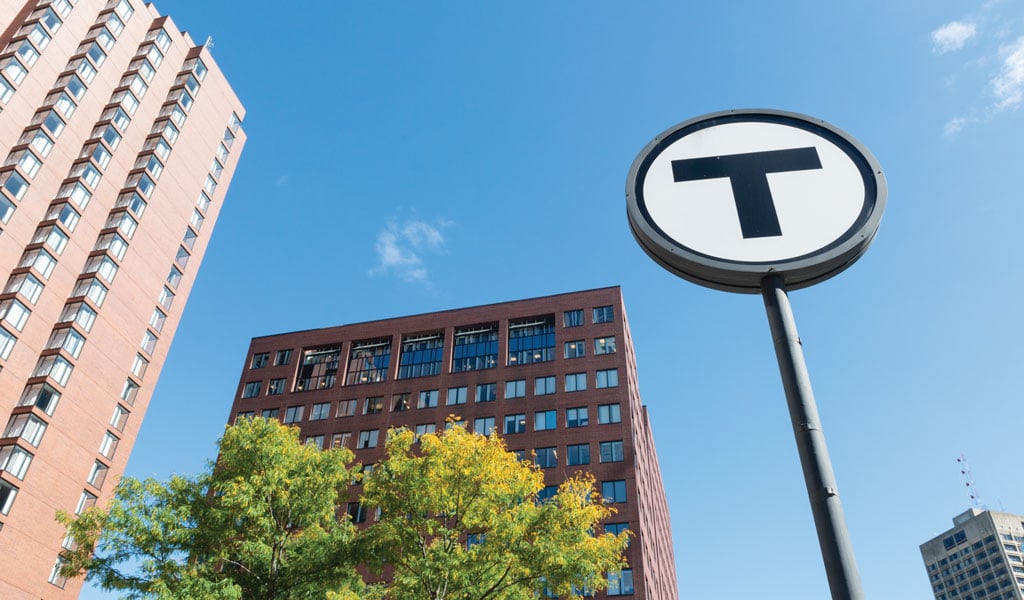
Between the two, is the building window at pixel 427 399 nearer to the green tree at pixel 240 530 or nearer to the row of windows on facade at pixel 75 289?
the row of windows on facade at pixel 75 289

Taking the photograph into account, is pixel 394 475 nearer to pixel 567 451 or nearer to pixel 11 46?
pixel 567 451

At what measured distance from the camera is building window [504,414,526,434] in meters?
60.1

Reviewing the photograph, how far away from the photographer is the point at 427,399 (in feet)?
214

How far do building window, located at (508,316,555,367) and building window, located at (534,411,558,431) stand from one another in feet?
17.9

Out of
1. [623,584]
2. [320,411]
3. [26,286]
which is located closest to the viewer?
[26,286]

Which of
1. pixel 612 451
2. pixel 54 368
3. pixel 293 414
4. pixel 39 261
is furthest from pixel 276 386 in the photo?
pixel 612 451

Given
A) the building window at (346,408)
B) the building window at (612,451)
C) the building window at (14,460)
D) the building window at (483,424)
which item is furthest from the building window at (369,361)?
the building window at (14,460)

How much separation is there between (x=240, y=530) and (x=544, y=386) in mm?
41820

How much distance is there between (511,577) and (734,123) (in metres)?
19.7

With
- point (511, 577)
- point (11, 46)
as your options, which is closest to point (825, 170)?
point (511, 577)

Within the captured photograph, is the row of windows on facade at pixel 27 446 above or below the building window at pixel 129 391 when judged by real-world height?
below

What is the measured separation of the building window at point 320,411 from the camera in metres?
67.2

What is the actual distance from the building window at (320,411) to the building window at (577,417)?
2351cm

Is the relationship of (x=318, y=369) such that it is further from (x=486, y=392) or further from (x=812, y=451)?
(x=812, y=451)
